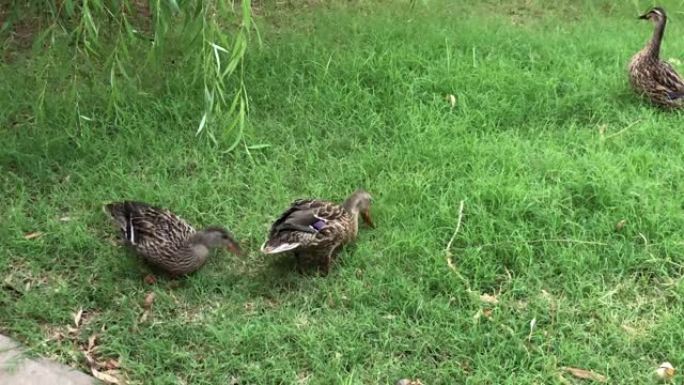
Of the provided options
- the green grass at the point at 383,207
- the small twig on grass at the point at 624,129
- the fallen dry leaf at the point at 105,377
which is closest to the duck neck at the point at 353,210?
the green grass at the point at 383,207

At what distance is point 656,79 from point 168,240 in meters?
3.45

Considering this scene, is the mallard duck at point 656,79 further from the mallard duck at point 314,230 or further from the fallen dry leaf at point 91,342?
the fallen dry leaf at point 91,342

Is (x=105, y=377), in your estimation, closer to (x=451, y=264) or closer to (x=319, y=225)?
(x=319, y=225)

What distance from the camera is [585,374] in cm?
342

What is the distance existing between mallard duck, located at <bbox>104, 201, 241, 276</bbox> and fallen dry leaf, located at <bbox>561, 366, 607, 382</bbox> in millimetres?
1764

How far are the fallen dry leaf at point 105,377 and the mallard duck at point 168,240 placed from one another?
0.68 meters

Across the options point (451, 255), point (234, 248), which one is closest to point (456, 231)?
point (451, 255)

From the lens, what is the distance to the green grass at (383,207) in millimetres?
3576

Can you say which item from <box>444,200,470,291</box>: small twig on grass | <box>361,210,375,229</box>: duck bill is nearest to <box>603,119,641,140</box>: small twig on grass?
<box>444,200,470,291</box>: small twig on grass

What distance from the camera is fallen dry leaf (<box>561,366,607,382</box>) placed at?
3395 mm

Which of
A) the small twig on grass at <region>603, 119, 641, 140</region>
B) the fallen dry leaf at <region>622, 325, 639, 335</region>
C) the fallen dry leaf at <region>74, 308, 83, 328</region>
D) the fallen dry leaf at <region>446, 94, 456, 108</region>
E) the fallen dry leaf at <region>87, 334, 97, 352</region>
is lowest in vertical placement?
the fallen dry leaf at <region>87, 334, 97, 352</region>

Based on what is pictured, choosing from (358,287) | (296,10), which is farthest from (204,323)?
(296,10)

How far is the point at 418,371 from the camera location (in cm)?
346

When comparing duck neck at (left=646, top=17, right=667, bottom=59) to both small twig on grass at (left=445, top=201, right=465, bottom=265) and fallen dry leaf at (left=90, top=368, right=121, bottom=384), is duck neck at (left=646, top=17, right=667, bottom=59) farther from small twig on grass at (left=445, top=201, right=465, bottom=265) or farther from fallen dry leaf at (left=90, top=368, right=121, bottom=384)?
fallen dry leaf at (left=90, top=368, right=121, bottom=384)
